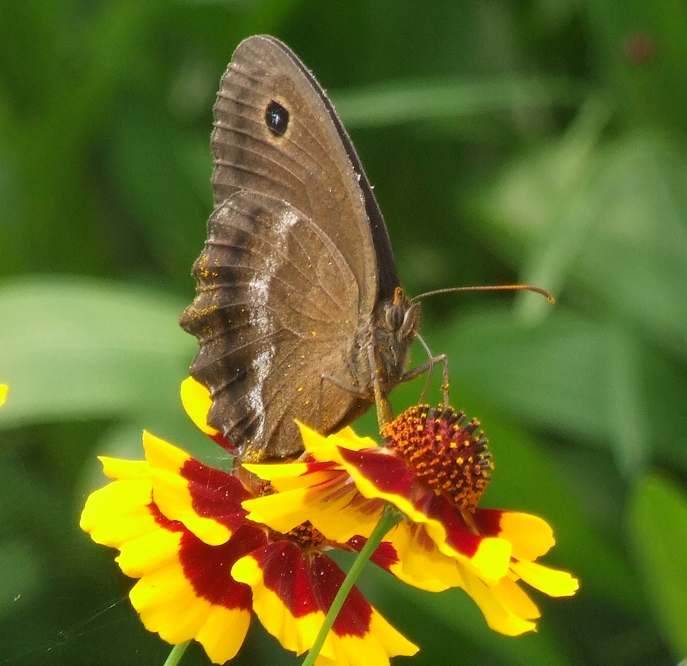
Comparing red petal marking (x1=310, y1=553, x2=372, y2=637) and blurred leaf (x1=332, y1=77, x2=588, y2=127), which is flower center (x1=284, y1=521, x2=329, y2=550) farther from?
blurred leaf (x1=332, y1=77, x2=588, y2=127)

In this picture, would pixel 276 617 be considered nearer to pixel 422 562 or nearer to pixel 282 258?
pixel 422 562

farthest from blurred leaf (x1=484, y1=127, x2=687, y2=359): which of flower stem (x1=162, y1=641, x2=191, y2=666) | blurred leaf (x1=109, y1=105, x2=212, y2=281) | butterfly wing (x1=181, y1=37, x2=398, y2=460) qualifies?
flower stem (x1=162, y1=641, x2=191, y2=666)

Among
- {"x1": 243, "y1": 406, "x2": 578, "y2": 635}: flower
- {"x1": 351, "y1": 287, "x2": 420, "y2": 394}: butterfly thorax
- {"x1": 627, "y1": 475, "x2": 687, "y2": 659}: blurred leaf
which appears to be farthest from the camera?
{"x1": 627, "y1": 475, "x2": 687, "y2": 659}: blurred leaf

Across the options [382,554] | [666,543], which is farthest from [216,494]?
[666,543]

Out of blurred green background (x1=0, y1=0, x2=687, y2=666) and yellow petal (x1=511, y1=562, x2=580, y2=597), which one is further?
blurred green background (x1=0, y1=0, x2=687, y2=666)

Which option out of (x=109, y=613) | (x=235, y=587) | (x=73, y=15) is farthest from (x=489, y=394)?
(x=73, y=15)

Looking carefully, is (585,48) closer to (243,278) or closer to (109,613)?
(243,278)

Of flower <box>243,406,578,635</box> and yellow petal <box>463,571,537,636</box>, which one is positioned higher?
flower <box>243,406,578,635</box>
